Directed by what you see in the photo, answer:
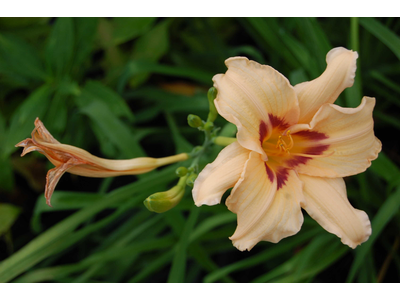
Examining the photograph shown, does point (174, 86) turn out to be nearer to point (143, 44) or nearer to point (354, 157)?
point (143, 44)

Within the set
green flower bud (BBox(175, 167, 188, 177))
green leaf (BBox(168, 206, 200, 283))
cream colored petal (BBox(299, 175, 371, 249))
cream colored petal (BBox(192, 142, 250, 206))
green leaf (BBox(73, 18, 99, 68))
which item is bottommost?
green leaf (BBox(168, 206, 200, 283))

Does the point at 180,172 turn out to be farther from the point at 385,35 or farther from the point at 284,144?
the point at 385,35

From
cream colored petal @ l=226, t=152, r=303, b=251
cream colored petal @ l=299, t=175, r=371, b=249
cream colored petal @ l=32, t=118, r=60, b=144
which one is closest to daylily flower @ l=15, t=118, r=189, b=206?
cream colored petal @ l=32, t=118, r=60, b=144

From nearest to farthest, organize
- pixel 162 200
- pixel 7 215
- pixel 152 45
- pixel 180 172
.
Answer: pixel 162 200 → pixel 180 172 → pixel 7 215 → pixel 152 45

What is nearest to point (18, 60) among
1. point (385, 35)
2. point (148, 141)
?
point (148, 141)

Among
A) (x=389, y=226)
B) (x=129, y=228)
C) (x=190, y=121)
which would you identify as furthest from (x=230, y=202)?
(x=389, y=226)

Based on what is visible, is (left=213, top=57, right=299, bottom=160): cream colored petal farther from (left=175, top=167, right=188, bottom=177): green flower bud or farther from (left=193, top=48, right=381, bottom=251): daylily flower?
(left=175, top=167, right=188, bottom=177): green flower bud

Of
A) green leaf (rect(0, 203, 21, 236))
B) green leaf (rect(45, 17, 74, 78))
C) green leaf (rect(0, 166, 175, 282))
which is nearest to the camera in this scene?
green leaf (rect(0, 166, 175, 282))
